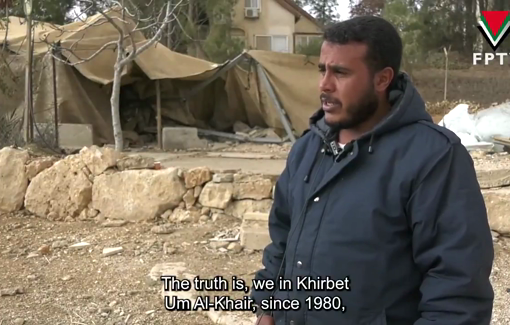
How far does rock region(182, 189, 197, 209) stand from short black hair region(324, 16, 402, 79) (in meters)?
4.36

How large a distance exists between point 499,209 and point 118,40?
17.5ft

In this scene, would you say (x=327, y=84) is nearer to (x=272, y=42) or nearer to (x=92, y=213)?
(x=92, y=213)

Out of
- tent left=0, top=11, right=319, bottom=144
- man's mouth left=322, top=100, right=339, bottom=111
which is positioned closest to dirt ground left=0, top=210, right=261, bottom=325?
man's mouth left=322, top=100, right=339, bottom=111

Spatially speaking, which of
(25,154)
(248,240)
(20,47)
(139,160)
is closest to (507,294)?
(248,240)

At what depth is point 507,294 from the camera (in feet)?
14.3

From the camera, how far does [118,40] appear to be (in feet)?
26.9

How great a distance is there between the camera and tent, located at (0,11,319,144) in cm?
988

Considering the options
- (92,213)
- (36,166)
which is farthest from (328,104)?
(36,166)

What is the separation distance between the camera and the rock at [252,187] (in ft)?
18.9

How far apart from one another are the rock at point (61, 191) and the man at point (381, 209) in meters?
4.70

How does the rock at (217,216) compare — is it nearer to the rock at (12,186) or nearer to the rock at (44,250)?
the rock at (44,250)

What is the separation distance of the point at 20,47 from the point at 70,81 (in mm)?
1047

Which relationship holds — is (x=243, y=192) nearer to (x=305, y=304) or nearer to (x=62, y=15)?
(x=305, y=304)

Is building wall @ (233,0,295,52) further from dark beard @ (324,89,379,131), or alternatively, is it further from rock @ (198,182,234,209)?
dark beard @ (324,89,379,131)
